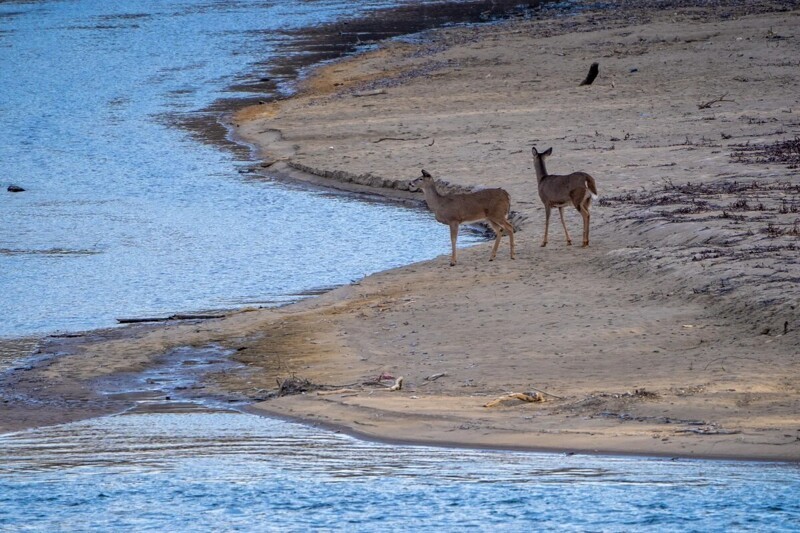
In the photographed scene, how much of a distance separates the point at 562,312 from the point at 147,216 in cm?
1034

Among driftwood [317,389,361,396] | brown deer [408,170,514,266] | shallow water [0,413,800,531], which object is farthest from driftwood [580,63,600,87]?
shallow water [0,413,800,531]

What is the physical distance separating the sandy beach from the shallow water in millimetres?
315

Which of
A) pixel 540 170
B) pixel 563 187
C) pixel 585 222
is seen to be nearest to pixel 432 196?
pixel 540 170

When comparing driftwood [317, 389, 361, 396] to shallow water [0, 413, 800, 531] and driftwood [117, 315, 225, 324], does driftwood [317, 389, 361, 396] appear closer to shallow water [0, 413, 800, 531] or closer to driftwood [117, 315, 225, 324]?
shallow water [0, 413, 800, 531]

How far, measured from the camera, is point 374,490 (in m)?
8.41

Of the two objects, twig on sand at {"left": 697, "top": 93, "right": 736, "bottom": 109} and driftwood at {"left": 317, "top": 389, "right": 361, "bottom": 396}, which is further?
twig on sand at {"left": 697, "top": 93, "right": 736, "bottom": 109}

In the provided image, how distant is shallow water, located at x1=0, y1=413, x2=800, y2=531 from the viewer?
310 inches

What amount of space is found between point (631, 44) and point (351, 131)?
1047 centimetres

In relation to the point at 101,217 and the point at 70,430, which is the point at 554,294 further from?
the point at 101,217

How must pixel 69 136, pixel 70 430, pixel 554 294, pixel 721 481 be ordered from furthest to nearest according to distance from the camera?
pixel 69 136
pixel 554 294
pixel 70 430
pixel 721 481

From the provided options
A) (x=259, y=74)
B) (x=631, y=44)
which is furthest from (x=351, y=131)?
(x=259, y=74)

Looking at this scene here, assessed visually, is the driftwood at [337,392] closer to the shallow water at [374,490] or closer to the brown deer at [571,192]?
the shallow water at [374,490]

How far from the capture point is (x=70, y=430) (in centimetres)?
1027

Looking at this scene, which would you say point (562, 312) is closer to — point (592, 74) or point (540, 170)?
point (540, 170)
